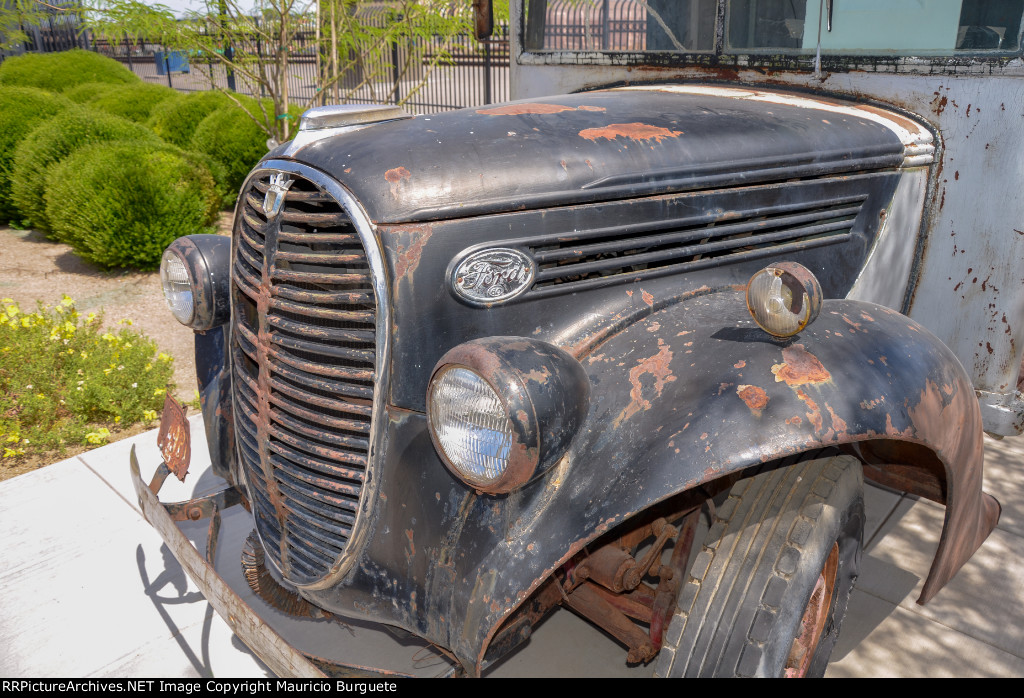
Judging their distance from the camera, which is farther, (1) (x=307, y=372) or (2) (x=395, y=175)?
(1) (x=307, y=372)

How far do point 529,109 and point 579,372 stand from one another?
3.00 ft

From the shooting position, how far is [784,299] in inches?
63.4

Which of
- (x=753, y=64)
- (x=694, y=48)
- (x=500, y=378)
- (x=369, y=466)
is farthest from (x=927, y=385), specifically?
(x=694, y=48)

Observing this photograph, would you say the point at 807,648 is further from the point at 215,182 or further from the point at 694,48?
the point at 215,182

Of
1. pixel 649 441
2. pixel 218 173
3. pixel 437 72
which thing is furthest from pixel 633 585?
pixel 437 72

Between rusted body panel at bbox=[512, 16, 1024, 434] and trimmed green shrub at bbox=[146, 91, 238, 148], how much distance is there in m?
9.25

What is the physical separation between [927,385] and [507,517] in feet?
3.15

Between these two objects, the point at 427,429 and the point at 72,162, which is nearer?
the point at 427,429

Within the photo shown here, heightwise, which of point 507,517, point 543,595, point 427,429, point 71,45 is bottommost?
point 543,595

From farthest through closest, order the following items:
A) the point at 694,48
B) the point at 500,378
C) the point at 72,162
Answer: the point at 72,162 → the point at 694,48 → the point at 500,378

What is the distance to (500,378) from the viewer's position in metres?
1.48

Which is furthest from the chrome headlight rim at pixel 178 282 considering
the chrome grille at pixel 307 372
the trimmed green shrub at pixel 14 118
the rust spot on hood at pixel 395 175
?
the trimmed green shrub at pixel 14 118

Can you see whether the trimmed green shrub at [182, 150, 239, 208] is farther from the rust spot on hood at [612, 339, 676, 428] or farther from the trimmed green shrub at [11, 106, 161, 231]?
the rust spot on hood at [612, 339, 676, 428]

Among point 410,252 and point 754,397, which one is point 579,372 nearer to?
point 754,397
